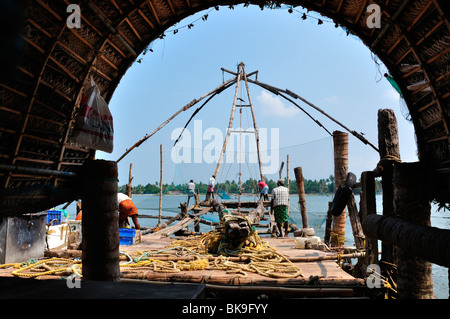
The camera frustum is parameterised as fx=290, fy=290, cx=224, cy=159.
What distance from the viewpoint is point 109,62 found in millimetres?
5055

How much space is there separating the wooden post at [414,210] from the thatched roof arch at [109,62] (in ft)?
1.14

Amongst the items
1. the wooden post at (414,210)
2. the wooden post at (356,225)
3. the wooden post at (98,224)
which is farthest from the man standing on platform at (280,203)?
the wooden post at (98,224)

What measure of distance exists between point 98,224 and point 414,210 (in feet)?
12.2

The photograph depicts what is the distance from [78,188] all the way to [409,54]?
5000mm

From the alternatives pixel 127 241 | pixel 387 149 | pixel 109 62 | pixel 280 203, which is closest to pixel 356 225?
pixel 387 149

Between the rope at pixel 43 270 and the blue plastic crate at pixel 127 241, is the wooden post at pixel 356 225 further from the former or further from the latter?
the rope at pixel 43 270

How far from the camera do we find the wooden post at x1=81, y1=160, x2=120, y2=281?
3.15 metres

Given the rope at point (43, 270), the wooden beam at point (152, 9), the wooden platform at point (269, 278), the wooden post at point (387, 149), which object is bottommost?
the wooden platform at point (269, 278)

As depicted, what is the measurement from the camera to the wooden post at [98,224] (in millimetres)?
3154

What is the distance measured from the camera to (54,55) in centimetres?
422

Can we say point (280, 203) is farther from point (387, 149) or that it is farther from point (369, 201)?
point (387, 149)

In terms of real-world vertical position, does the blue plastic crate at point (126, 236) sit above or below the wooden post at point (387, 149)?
below

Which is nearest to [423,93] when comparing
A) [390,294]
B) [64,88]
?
[390,294]

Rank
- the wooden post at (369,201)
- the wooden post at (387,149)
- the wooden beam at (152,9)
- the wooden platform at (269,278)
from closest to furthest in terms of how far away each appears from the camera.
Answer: the wooden platform at (269,278)
the wooden beam at (152,9)
the wooden post at (387,149)
the wooden post at (369,201)
